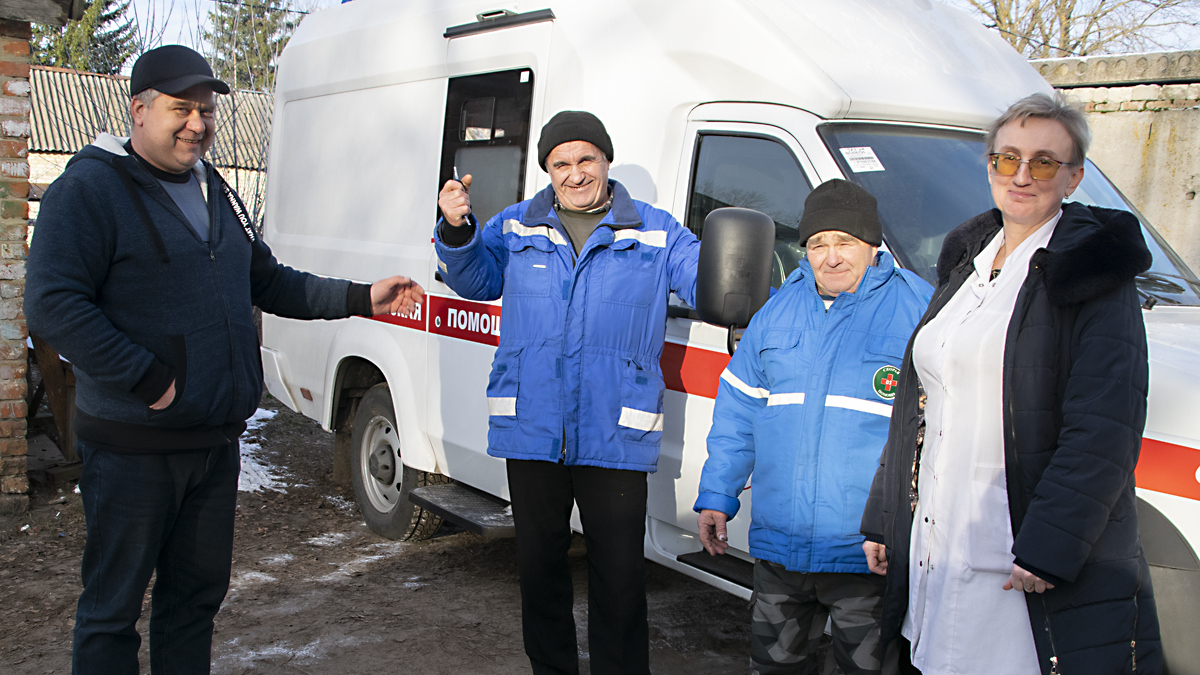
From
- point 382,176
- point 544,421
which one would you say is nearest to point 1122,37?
point 382,176

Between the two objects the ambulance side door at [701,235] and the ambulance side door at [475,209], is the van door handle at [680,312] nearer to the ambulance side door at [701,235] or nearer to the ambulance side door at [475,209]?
the ambulance side door at [701,235]

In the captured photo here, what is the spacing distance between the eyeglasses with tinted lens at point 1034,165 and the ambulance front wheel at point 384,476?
11.9 feet

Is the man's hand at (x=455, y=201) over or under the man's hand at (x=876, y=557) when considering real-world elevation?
over

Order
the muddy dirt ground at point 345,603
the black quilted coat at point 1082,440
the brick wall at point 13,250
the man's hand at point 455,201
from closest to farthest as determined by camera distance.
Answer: the black quilted coat at point 1082,440, the man's hand at point 455,201, the muddy dirt ground at point 345,603, the brick wall at point 13,250

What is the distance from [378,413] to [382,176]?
1.31m

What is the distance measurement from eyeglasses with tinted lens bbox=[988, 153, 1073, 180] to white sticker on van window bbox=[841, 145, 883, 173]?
1.12 metres

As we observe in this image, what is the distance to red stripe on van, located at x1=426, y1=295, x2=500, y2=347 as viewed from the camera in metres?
4.35

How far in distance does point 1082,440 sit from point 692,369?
179 cm

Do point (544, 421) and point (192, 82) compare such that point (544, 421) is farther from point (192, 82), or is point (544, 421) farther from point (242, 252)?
point (192, 82)

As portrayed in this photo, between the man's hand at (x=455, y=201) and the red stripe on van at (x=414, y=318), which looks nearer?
the man's hand at (x=455, y=201)

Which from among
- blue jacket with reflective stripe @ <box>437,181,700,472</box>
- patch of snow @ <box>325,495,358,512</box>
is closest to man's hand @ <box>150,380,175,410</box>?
blue jacket with reflective stripe @ <box>437,181,700,472</box>

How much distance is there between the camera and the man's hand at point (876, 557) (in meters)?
2.43

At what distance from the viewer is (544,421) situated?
10.4 ft

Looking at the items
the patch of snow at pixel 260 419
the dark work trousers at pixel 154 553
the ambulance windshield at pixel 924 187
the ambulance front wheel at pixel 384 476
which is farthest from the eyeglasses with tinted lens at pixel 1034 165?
the patch of snow at pixel 260 419
